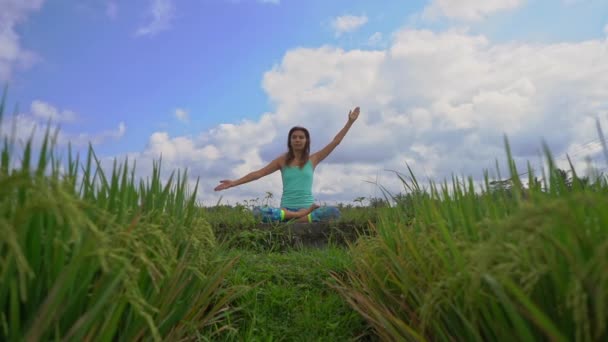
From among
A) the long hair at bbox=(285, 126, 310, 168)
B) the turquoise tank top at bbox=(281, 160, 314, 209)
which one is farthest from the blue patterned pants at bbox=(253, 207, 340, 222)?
the long hair at bbox=(285, 126, 310, 168)

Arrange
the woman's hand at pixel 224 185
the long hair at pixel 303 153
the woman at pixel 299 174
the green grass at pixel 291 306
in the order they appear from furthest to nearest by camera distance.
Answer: the long hair at pixel 303 153 → the woman at pixel 299 174 → the woman's hand at pixel 224 185 → the green grass at pixel 291 306

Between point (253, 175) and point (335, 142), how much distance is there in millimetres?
1590

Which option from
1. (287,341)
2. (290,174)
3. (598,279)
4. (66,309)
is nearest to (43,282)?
(66,309)

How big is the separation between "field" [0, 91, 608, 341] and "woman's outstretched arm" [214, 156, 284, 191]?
12.5 feet

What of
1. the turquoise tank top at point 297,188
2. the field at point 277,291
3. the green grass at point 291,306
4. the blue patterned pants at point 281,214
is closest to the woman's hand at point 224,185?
the blue patterned pants at point 281,214

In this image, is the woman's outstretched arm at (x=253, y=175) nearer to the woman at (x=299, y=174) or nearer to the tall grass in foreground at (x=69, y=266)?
the woman at (x=299, y=174)

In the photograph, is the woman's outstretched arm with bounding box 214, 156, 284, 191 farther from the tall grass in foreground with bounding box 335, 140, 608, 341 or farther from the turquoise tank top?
the tall grass in foreground with bounding box 335, 140, 608, 341

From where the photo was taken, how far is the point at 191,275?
7.70 ft

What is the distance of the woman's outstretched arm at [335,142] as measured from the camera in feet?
26.9

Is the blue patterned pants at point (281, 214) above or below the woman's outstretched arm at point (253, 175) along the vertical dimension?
below

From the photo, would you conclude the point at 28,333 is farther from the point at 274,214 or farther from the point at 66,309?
the point at 274,214

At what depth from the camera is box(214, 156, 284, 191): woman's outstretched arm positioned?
7.19 meters

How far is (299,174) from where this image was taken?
845 cm

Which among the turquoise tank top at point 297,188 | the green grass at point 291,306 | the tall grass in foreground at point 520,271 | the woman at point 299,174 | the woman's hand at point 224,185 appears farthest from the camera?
the turquoise tank top at point 297,188
